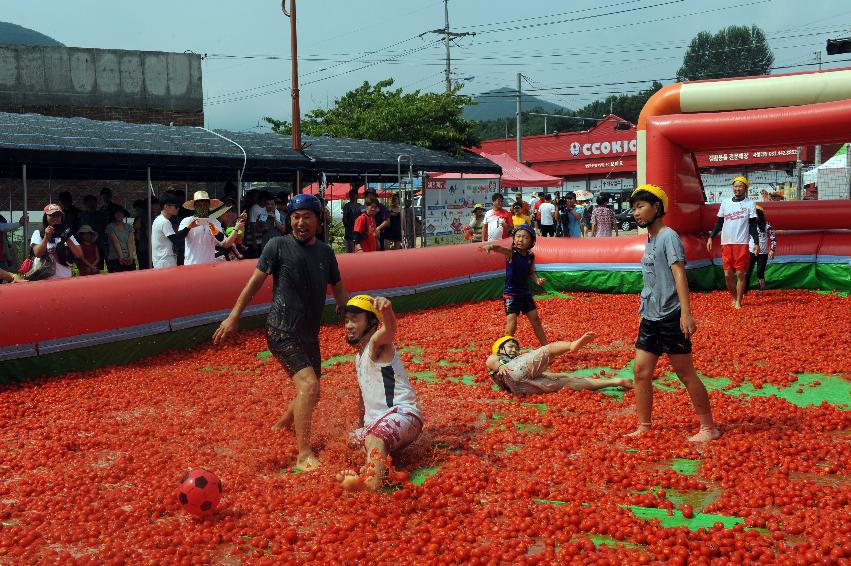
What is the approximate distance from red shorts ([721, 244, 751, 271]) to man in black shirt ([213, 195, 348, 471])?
8061 millimetres

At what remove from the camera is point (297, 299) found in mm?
5812

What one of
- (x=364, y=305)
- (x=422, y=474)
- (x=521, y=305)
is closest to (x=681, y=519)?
(x=422, y=474)

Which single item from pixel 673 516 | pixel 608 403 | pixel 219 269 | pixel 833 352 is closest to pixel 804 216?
pixel 833 352

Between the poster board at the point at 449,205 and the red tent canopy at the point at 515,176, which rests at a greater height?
the red tent canopy at the point at 515,176

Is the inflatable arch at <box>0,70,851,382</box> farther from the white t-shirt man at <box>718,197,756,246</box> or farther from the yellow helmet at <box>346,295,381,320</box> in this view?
the yellow helmet at <box>346,295,381,320</box>

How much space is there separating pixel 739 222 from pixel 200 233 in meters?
Answer: 7.82

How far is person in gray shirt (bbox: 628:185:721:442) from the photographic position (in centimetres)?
591

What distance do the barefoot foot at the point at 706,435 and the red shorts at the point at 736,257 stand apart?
21.6ft

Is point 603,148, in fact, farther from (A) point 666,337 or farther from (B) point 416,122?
(A) point 666,337

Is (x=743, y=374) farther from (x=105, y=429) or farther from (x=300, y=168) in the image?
(x=300, y=168)

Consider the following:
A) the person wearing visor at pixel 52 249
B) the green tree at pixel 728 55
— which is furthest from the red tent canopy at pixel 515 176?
the green tree at pixel 728 55

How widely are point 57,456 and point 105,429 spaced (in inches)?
28.7

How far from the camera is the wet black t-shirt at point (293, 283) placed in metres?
5.79

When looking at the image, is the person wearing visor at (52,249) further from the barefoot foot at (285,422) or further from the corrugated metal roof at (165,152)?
the barefoot foot at (285,422)
